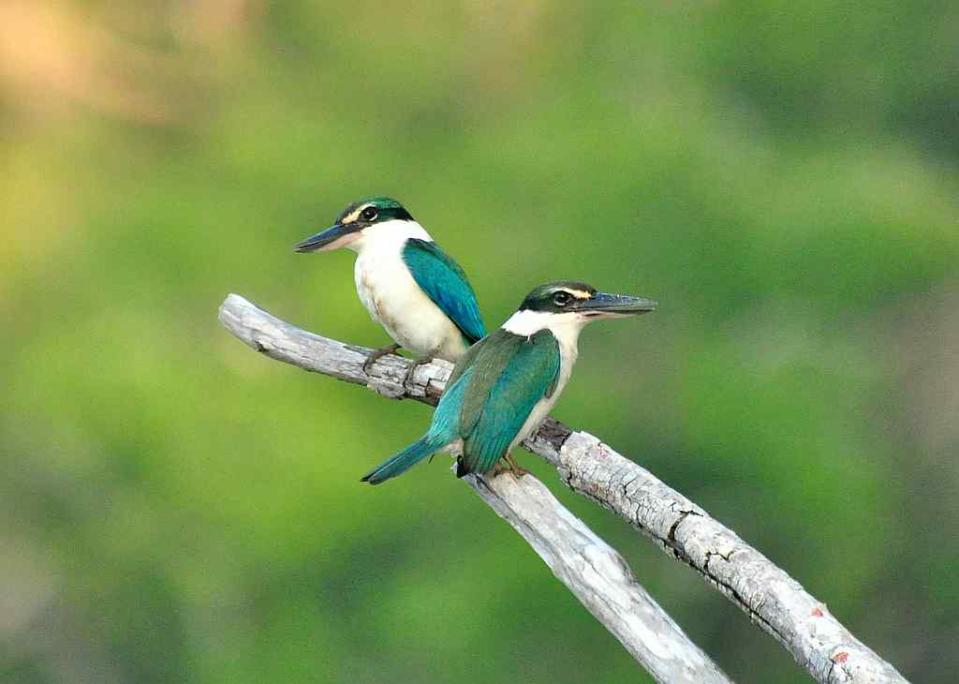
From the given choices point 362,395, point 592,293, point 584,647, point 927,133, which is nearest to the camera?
point 592,293

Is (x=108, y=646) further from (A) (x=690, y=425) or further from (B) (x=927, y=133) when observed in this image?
(B) (x=927, y=133)

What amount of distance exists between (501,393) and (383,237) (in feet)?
2.20

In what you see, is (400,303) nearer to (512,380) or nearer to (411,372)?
(411,372)

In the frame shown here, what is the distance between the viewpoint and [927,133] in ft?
30.7

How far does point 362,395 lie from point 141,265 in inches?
59.5

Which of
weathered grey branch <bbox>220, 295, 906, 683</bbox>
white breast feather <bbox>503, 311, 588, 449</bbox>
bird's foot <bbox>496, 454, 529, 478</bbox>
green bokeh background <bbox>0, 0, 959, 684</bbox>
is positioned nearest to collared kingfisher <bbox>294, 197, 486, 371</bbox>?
weathered grey branch <bbox>220, 295, 906, 683</bbox>

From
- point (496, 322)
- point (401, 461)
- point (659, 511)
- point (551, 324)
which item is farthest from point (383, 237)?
point (496, 322)

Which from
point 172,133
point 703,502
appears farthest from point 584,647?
point 172,133

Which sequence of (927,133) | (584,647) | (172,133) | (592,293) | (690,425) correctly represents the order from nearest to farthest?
(592,293) < (584,647) < (690,425) < (927,133) < (172,133)

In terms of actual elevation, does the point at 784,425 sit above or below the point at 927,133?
below

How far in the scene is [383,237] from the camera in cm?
270

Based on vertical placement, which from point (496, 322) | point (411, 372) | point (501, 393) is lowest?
point (496, 322)

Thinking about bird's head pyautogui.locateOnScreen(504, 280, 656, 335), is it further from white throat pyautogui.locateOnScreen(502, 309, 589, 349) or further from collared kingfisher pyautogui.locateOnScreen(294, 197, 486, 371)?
collared kingfisher pyautogui.locateOnScreen(294, 197, 486, 371)

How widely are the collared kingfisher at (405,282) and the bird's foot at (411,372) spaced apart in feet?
0.14
